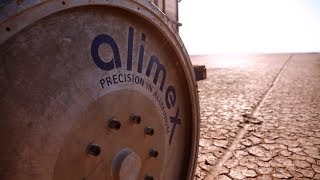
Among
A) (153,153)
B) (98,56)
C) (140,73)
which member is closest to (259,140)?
(153,153)

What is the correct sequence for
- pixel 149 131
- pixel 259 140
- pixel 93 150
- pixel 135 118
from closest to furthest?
1. pixel 93 150
2. pixel 135 118
3. pixel 149 131
4. pixel 259 140

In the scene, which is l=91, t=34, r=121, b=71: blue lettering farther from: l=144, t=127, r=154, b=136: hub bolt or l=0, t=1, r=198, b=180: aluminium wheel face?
l=144, t=127, r=154, b=136: hub bolt

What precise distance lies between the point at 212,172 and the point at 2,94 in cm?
283

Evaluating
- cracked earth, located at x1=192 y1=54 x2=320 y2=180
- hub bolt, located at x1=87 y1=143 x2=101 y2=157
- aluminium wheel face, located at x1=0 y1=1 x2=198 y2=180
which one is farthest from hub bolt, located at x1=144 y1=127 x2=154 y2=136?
cracked earth, located at x1=192 y1=54 x2=320 y2=180

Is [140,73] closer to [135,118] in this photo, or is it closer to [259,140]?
[135,118]

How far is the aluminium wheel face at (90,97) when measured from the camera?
850 mm

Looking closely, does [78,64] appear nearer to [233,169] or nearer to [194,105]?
[194,105]

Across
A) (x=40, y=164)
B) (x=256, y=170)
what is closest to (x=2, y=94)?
(x=40, y=164)

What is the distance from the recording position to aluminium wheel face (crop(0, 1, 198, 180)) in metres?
0.85

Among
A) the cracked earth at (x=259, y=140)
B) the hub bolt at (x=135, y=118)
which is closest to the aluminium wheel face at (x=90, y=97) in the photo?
the hub bolt at (x=135, y=118)

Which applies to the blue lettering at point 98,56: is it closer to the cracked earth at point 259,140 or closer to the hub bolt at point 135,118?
the hub bolt at point 135,118

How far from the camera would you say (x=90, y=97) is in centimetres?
107

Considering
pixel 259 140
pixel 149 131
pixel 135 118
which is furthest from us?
pixel 259 140

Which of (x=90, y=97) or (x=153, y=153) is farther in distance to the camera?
(x=153, y=153)
